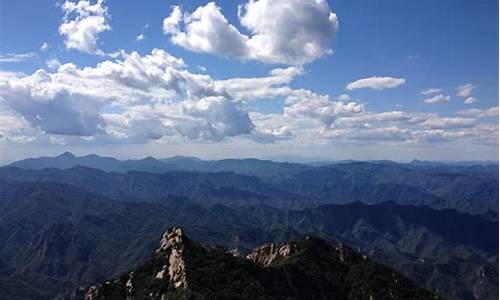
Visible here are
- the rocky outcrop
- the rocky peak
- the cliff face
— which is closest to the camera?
the cliff face

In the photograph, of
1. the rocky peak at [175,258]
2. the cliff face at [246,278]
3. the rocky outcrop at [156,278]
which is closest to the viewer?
the cliff face at [246,278]

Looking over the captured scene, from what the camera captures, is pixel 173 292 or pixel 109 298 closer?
pixel 173 292

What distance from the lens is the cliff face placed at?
140m

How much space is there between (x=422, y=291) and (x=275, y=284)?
47.1 m

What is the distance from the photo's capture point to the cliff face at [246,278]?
5497 inches

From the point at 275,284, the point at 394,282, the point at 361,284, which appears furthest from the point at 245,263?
the point at 394,282

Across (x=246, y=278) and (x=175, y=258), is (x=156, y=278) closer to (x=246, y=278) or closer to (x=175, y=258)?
(x=175, y=258)

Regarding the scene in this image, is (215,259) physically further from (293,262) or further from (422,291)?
(422,291)

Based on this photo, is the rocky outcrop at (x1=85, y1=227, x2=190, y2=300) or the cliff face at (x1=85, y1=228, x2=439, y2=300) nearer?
the cliff face at (x1=85, y1=228, x2=439, y2=300)

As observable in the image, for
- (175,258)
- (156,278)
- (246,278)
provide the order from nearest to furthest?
1. (156,278)
2. (175,258)
3. (246,278)

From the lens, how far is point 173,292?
135500 millimetres

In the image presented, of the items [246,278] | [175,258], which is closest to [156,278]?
[175,258]

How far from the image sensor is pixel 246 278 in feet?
497

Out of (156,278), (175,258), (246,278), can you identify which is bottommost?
(246,278)
